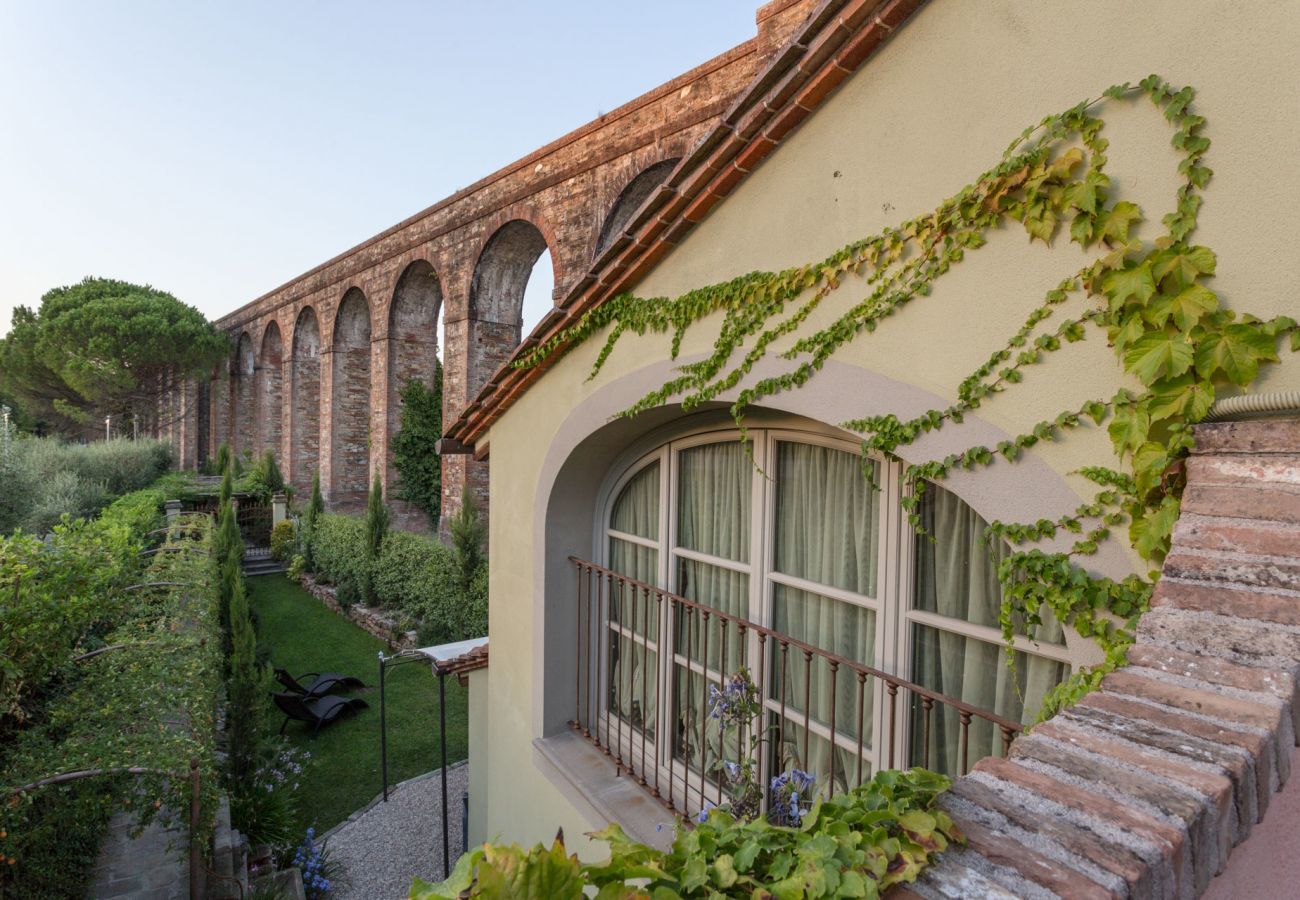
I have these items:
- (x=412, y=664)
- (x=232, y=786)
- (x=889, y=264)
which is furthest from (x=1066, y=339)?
(x=412, y=664)

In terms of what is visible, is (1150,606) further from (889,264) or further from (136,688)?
(136,688)

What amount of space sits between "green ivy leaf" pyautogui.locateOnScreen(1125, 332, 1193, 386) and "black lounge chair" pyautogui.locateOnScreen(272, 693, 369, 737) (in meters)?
9.36

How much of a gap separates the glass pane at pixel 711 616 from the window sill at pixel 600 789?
794mm

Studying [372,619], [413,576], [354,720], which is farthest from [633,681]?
[372,619]

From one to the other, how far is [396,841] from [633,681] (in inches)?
166

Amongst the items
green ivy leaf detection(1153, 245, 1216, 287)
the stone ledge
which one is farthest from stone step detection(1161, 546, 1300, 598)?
the stone ledge

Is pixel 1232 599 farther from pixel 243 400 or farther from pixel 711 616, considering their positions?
pixel 243 400

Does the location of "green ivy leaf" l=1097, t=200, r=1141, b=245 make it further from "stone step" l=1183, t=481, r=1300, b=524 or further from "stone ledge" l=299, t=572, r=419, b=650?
"stone ledge" l=299, t=572, r=419, b=650

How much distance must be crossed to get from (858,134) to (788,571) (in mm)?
1810

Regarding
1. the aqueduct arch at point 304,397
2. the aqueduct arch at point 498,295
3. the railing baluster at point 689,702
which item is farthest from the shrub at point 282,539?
the railing baluster at point 689,702

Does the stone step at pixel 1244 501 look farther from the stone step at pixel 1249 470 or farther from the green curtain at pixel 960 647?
the green curtain at pixel 960 647

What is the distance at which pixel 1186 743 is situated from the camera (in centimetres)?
115

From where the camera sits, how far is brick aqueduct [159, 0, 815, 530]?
31.4ft

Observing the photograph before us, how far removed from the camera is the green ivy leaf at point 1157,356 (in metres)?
1.51
